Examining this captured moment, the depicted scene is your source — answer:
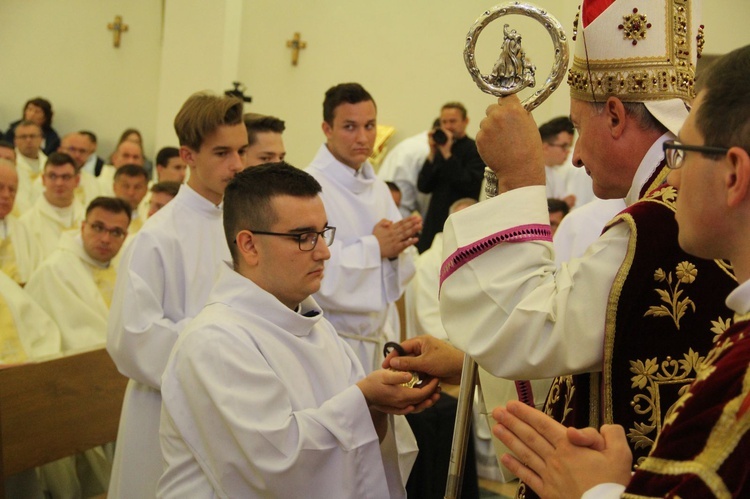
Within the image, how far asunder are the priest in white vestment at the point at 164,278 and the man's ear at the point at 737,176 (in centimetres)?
218

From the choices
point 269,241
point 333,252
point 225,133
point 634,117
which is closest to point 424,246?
point 333,252

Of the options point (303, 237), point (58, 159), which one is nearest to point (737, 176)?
point (303, 237)

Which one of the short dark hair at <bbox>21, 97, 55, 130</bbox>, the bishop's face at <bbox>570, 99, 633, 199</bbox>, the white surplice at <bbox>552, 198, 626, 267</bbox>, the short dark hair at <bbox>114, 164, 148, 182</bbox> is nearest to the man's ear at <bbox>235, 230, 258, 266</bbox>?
the bishop's face at <bbox>570, 99, 633, 199</bbox>

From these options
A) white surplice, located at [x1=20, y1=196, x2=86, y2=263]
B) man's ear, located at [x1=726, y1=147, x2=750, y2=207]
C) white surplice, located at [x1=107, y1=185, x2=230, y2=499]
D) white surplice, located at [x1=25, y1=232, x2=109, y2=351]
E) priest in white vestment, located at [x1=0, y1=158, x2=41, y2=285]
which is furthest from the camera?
white surplice, located at [x1=20, y1=196, x2=86, y2=263]

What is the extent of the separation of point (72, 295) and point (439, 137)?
15.0ft

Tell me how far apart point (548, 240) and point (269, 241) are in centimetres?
108

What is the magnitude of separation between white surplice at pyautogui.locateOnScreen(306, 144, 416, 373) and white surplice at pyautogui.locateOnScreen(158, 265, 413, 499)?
194 centimetres

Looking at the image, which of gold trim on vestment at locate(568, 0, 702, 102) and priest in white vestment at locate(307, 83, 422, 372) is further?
priest in white vestment at locate(307, 83, 422, 372)

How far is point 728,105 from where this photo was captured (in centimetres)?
139

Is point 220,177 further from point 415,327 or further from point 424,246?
point 424,246

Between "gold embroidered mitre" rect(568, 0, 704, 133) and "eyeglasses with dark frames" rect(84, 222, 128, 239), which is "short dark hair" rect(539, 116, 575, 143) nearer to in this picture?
"eyeglasses with dark frames" rect(84, 222, 128, 239)

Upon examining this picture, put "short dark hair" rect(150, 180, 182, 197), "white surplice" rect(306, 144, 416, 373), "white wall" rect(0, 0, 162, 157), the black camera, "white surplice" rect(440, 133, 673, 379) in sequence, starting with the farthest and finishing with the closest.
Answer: "white wall" rect(0, 0, 162, 157), the black camera, "short dark hair" rect(150, 180, 182, 197), "white surplice" rect(306, 144, 416, 373), "white surplice" rect(440, 133, 673, 379)

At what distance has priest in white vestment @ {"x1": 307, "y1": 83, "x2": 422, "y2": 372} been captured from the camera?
462 centimetres

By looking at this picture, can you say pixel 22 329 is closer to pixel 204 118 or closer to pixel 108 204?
pixel 108 204
